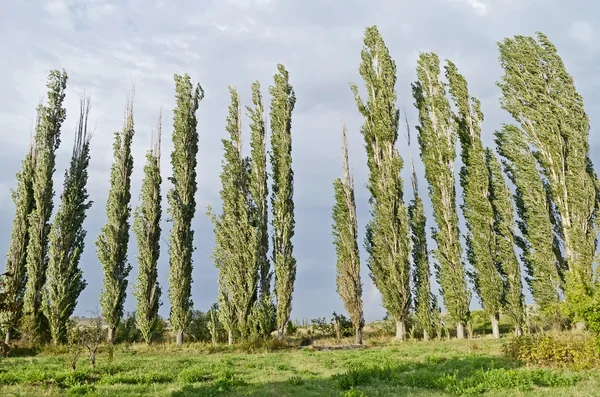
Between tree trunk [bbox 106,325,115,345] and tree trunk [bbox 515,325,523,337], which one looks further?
tree trunk [bbox 106,325,115,345]

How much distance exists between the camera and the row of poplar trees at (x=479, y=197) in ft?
95.3

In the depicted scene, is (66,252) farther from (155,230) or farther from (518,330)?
(518,330)

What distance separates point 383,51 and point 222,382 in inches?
1136

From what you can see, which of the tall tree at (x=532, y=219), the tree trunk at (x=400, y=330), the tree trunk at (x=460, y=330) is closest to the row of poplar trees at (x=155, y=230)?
the tree trunk at (x=400, y=330)

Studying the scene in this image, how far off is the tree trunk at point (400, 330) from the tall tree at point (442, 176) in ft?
10.2

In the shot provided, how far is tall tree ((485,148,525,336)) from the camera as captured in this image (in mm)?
28562

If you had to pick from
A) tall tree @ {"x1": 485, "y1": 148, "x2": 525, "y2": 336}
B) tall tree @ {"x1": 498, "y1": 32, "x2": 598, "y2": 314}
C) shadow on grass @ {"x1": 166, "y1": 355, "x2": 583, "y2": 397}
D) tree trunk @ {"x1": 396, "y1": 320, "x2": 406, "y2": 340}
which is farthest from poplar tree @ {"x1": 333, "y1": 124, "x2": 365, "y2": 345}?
shadow on grass @ {"x1": 166, "y1": 355, "x2": 583, "y2": 397}

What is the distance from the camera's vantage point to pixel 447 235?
31547 mm

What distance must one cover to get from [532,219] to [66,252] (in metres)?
30.4

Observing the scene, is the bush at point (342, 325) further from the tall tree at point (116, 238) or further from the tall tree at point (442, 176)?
the tall tree at point (116, 238)

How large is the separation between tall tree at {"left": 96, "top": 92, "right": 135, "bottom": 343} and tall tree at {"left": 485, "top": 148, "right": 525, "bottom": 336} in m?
24.6

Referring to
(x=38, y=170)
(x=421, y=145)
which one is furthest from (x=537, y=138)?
(x=38, y=170)

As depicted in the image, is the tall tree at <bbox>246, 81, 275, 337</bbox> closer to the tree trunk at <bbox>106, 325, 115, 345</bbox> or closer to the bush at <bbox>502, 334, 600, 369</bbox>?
the tree trunk at <bbox>106, 325, 115, 345</bbox>

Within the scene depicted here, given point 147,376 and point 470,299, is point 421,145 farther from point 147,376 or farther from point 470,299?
point 147,376
